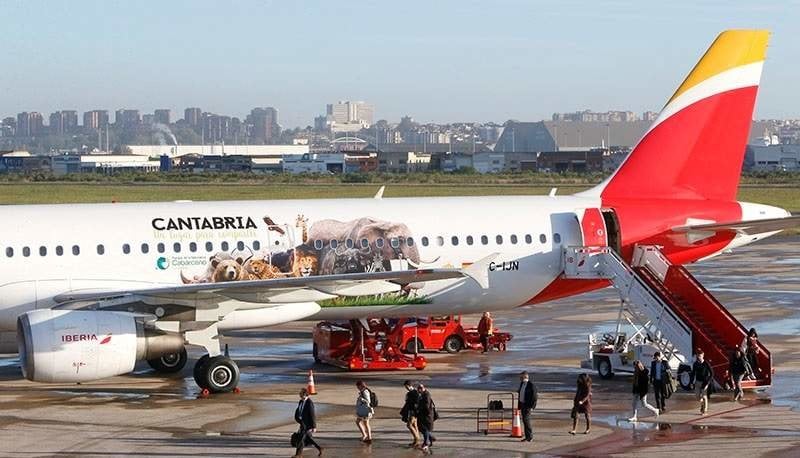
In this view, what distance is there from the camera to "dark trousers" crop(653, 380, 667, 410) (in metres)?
28.0

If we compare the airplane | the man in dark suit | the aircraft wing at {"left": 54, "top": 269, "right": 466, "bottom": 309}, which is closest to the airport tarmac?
the man in dark suit

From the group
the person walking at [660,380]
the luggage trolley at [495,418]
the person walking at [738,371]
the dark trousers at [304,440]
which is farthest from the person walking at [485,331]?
the dark trousers at [304,440]

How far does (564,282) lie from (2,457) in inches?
641

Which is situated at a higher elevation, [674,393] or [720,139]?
[720,139]

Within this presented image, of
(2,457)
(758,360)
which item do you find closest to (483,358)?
(758,360)

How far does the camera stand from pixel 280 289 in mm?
30859

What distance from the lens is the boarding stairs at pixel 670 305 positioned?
31.1 m

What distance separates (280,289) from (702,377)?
9.65 metres

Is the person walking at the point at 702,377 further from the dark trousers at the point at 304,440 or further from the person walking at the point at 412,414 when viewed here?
the dark trousers at the point at 304,440

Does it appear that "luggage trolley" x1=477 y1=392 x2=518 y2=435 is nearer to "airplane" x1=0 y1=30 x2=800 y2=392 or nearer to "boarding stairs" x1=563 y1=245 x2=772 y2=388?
"airplane" x1=0 y1=30 x2=800 y2=392

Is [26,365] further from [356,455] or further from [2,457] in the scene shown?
[356,455]

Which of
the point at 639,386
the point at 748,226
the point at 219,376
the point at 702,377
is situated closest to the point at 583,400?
the point at 639,386

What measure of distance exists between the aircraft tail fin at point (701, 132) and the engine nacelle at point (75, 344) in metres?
13.9

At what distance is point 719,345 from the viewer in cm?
3159
